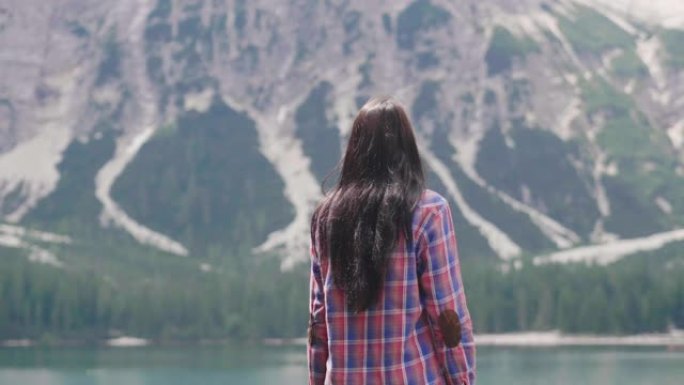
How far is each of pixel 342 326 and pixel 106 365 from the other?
151 m

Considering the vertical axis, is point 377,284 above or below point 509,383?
above

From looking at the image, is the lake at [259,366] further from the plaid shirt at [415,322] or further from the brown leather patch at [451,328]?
the brown leather patch at [451,328]

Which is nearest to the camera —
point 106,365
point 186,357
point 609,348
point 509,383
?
point 509,383

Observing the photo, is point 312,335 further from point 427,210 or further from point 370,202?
point 427,210

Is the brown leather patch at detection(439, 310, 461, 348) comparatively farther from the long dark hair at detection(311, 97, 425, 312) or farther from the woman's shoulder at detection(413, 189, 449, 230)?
the woman's shoulder at detection(413, 189, 449, 230)

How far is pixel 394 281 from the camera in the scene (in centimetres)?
912

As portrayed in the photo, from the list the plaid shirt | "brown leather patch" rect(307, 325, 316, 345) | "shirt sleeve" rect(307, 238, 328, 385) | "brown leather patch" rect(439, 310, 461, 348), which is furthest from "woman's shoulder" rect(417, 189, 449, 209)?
"brown leather patch" rect(307, 325, 316, 345)

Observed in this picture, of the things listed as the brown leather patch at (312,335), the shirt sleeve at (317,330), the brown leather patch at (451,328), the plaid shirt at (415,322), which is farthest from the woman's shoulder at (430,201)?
the brown leather patch at (312,335)

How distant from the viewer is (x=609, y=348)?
602 ft

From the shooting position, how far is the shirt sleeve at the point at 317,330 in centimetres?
956

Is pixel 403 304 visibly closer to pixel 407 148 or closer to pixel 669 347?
pixel 407 148

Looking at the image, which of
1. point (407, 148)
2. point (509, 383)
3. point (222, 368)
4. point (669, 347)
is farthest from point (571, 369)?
point (407, 148)

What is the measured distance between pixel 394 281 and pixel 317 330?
2.59 feet

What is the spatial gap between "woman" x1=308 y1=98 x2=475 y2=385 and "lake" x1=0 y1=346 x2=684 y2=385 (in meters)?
103
